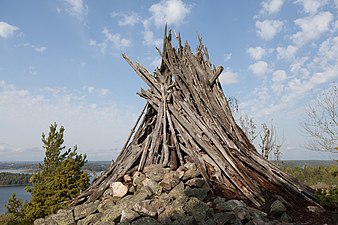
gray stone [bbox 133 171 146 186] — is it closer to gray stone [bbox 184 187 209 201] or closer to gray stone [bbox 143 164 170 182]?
gray stone [bbox 143 164 170 182]

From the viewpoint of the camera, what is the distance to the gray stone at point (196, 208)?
17.4 feet

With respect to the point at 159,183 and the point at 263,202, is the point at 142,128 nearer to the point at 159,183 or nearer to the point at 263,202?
the point at 159,183

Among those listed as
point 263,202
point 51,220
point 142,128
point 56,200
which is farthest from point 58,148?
point 263,202

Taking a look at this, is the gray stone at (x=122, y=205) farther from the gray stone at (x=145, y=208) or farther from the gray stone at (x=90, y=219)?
the gray stone at (x=145, y=208)

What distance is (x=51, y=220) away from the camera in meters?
6.24

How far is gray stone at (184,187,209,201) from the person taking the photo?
19.3 ft

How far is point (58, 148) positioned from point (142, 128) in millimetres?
3685

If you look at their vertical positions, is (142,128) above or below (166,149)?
above

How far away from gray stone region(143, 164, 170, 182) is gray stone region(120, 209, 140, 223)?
42.0 inches

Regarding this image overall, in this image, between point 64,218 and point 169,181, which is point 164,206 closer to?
point 169,181

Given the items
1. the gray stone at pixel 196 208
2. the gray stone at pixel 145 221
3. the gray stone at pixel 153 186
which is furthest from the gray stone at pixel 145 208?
the gray stone at pixel 196 208

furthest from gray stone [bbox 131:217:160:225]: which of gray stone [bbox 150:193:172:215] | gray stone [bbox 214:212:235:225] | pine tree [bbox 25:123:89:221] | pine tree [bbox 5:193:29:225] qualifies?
pine tree [bbox 5:193:29:225]

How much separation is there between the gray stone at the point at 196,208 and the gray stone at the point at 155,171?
1.02 meters

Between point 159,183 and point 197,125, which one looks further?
point 197,125
